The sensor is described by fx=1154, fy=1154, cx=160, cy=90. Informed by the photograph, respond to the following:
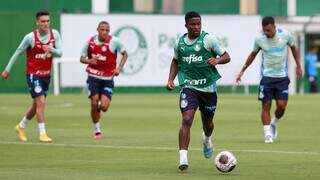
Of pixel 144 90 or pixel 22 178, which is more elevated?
pixel 22 178

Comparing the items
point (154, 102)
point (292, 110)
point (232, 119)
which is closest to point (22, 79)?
point (154, 102)

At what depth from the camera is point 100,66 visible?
2272 centimetres

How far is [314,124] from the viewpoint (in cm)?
2722

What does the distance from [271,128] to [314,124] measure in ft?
18.4

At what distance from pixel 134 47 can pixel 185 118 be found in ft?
117

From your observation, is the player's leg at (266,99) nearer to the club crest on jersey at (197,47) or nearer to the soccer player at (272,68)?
the soccer player at (272,68)

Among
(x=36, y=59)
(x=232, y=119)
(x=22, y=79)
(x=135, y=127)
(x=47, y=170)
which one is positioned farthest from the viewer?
(x=22, y=79)

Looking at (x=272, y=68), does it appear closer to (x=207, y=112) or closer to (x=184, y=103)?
(x=207, y=112)

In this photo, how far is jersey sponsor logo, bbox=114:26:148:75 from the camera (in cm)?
5131

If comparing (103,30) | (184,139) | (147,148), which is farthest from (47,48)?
(184,139)

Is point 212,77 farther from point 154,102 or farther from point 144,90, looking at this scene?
point 144,90

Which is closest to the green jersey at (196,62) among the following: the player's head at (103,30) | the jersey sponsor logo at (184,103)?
the jersey sponsor logo at (184,103)

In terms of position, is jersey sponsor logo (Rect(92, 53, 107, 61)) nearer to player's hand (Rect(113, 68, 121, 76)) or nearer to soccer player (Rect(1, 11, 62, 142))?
player's hand (Rect(113, 68, 121, 76))

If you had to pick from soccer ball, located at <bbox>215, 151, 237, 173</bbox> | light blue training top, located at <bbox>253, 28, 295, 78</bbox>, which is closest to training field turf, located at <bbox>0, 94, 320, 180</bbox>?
soccer ball, located at <bbox>215, 151, 237, 173</bbox>
